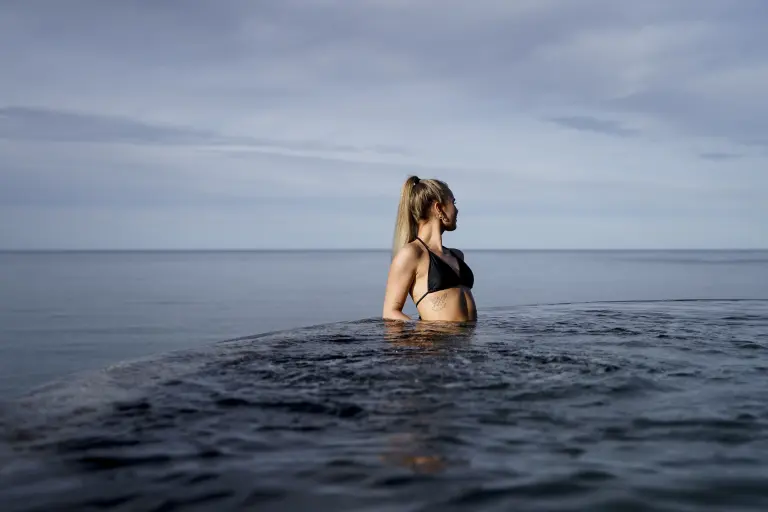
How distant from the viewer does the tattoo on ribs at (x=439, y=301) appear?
945 cm

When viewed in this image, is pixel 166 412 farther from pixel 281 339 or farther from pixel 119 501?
pixel 281 339

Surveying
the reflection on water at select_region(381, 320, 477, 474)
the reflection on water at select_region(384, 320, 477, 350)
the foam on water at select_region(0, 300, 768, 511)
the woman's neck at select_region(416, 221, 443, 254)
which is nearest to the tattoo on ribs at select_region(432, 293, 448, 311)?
the reflection on water at select_region(384, 320, 477, 350)

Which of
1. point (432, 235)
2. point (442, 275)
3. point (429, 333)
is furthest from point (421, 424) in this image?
point (432, 235)

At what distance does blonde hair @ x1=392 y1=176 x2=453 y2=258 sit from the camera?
930cm

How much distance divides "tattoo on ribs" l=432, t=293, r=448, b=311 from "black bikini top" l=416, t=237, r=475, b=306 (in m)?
0.12

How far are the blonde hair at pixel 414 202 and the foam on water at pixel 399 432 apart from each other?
2209mm

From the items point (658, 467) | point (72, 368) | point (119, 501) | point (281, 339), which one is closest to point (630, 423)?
point (658, 467)

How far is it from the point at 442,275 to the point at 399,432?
4776mm

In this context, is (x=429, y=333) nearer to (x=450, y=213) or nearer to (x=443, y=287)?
(x=443, y=287)

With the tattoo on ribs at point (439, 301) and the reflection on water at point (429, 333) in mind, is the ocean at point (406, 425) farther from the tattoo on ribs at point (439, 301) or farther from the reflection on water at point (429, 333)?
the tattoo on ribs at point (439, 301)

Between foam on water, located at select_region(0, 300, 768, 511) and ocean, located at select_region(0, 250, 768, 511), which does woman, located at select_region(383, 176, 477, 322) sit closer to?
ocean, located at select_region(0, 250, 768, 511)

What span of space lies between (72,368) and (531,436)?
30.1ft

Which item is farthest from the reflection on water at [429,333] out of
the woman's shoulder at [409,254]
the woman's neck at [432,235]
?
the woman's neck at [432,235]

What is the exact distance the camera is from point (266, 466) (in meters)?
4.00
